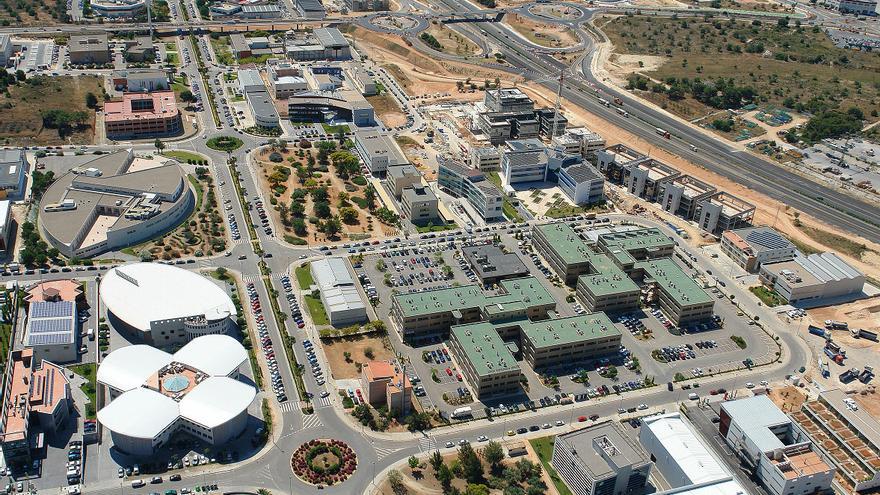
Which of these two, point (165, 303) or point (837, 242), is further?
point (837, 242)

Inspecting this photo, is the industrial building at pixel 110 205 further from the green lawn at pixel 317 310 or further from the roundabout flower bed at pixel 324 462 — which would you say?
the roundabout flower bed at pixel 324 462

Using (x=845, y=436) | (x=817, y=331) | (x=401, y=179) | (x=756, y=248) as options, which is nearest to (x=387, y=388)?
(x=845, y=436)

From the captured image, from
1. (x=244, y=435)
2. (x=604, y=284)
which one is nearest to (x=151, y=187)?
(x=244, y=435)

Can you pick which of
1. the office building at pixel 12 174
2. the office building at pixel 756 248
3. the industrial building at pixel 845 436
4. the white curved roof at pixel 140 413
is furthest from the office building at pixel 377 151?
the industrial building at pixel 845 436

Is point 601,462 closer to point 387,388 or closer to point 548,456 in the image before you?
point 548,456

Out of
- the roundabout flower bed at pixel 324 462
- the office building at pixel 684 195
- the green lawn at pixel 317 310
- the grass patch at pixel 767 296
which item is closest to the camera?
the roundabout flower bed at pixel 324 462
